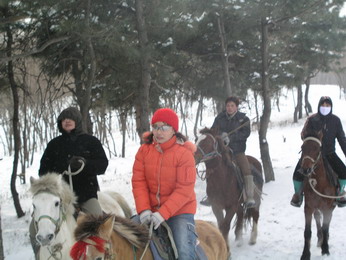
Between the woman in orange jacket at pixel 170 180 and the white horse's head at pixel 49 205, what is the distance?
778 mm

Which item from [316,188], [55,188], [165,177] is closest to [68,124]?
[55,188]

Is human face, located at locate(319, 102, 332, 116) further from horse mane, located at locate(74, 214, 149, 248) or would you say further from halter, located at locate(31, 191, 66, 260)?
halter, located at locate(31, 191, 66, 260)

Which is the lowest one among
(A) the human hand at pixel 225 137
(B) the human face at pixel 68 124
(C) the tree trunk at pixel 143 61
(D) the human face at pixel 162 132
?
(A) the human hand at pixel 225 137

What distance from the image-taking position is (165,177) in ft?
10.3

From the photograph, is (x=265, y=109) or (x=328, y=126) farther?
(x=265, y=109)

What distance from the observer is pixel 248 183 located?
656cm

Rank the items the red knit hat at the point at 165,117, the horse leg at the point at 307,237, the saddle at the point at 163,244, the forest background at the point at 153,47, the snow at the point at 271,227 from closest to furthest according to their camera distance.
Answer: the saddle at the point at 163,244 → the red knit hat at the point at 165,117 → the horse leg at the point at 307,237 → the snow at the point at 271,227 → the forest background at the point at 153,47

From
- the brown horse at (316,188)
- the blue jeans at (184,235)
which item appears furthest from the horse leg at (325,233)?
the blue jeans at (184,235)

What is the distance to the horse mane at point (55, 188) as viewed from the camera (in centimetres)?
335

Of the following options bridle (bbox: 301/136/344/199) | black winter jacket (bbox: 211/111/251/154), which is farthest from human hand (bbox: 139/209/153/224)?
black winter jacket (bbox: 211/111/251/154)

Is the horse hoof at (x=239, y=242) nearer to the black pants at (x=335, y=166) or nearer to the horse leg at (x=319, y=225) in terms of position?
the horse leg at (x=319, y=225)

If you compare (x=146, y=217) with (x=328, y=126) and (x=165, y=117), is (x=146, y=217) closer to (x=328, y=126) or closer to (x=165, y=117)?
(x=165, y=117)

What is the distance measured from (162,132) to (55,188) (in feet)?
3.87

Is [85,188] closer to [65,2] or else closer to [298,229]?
[65,2]
